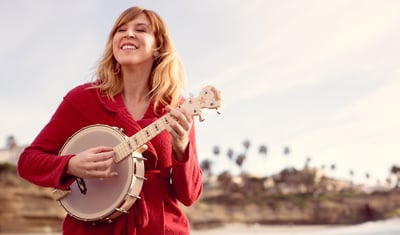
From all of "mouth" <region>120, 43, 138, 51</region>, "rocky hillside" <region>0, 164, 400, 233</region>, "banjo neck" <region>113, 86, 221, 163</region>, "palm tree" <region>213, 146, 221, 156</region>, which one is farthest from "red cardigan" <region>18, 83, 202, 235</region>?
"palm tree" <region>213, 146, 221, 156</region>

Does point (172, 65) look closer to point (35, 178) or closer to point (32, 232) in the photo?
point (35, 178)

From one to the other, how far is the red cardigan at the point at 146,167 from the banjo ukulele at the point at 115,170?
0.06m

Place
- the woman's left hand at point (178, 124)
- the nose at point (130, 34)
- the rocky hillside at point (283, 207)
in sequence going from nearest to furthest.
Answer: the woman's left hand at point (178, 124), the nose at point (130, 34), the rocky hillside at point (283, 207)

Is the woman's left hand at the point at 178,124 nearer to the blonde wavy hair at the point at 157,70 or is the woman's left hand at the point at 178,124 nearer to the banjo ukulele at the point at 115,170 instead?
the banjo ukulele at the point at 115,170

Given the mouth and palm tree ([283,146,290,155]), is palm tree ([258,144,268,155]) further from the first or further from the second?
the mouth

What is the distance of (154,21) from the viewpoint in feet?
7.74

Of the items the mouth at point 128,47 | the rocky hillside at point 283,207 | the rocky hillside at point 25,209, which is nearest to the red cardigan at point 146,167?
the mouth at point 128,47

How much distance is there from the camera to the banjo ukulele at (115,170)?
1.97 m

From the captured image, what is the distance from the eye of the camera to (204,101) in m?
1.95

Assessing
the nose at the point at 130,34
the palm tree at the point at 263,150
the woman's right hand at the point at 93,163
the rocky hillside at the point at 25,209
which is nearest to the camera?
the woman's right hand at the point at 93,163

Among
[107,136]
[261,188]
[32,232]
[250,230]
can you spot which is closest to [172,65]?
[107,136]

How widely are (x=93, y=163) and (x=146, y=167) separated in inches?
8.8

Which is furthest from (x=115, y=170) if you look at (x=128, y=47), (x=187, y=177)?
(x=128, y=47)

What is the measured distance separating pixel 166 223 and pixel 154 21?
0.87 m
